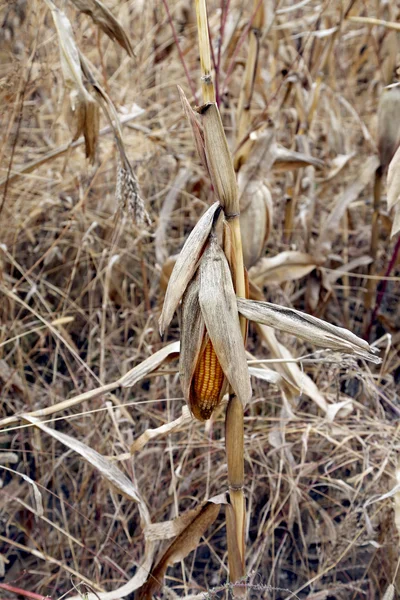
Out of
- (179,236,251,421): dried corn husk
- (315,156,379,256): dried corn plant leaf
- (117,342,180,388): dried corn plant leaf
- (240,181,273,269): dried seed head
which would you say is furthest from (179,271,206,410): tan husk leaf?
(315,156,379,256): dried corn plant leaf

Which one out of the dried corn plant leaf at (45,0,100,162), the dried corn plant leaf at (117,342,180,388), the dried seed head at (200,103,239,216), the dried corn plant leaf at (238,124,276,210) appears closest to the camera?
the dried seed head at (200,103,239,216)

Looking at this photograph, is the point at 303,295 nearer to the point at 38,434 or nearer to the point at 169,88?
the point at 38,434

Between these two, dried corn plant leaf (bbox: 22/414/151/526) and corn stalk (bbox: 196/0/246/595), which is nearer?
corn stalk (bbox: 196/0/246/595)

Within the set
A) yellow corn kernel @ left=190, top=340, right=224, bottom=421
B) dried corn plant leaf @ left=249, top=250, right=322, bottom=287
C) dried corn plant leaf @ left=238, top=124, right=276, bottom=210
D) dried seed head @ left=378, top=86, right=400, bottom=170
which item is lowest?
yellow corn kernel @ left=190, top=340, right=224, bottom=421

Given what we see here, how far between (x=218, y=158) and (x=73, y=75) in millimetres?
450

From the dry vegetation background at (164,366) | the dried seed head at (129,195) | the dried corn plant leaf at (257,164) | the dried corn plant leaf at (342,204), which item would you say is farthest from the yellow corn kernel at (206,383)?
the dried corn plant leaf at (342,204)

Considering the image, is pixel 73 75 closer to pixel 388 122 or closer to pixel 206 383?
pixel 206 383

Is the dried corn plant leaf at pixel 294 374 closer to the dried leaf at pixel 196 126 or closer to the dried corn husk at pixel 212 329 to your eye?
the dried corn husk at pixel 212 329

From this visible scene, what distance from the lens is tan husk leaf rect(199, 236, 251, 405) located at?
74cm

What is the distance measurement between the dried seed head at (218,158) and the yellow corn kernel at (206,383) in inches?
7.2

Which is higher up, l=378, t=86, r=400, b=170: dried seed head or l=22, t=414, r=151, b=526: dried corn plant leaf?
l=378, t=86, r=400, b=170: dried seed head

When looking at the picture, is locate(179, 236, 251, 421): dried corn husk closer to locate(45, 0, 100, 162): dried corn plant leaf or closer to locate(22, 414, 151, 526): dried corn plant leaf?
locate(22, 414, 151, 526): dried corn plant leaf

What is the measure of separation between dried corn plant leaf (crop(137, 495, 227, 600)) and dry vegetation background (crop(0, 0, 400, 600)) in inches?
2.4

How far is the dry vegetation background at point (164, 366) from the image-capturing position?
1220 mm
